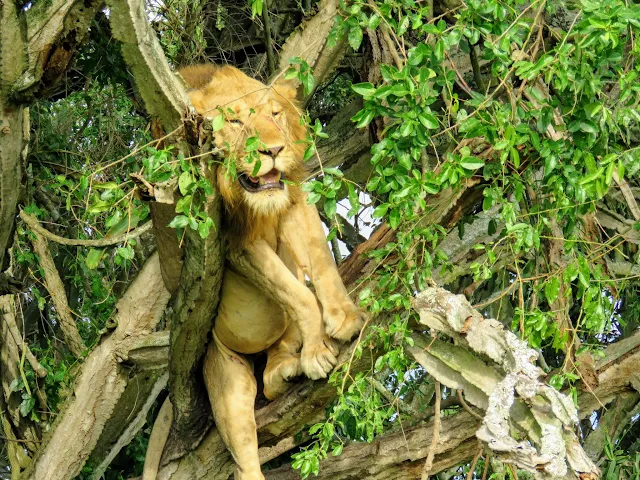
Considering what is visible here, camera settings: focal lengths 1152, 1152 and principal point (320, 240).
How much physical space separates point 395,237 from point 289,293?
0.51m

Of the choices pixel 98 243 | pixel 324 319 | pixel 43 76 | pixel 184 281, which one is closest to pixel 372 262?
pixel 324 319

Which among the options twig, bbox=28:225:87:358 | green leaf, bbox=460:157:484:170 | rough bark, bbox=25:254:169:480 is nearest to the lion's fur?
green leaf, bbox=460:157:484:170

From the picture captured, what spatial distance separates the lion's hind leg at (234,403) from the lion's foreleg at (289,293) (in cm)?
48

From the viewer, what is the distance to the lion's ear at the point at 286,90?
4.67 meters

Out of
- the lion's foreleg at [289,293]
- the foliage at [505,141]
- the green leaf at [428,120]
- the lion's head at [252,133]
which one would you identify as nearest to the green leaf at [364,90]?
the foliage at [505,141]

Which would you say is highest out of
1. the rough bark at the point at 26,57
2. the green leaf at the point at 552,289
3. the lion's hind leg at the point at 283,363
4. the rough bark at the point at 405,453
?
the rough bark at the point at 26,57

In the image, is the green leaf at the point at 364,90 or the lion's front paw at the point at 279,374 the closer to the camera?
the green leaf at the point at 364,90

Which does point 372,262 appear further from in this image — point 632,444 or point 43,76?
point 632,444

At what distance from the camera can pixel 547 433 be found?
127 inches

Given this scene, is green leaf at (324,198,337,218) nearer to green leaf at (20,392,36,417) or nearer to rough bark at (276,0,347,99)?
rough bark at (276,0,347,99)

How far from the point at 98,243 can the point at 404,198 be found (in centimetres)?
113

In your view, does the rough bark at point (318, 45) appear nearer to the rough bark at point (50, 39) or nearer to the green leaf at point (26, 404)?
the rough bark at point (50, 39)

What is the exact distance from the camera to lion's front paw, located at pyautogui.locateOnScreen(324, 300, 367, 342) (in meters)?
4.32

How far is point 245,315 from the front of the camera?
4828 millimetres
